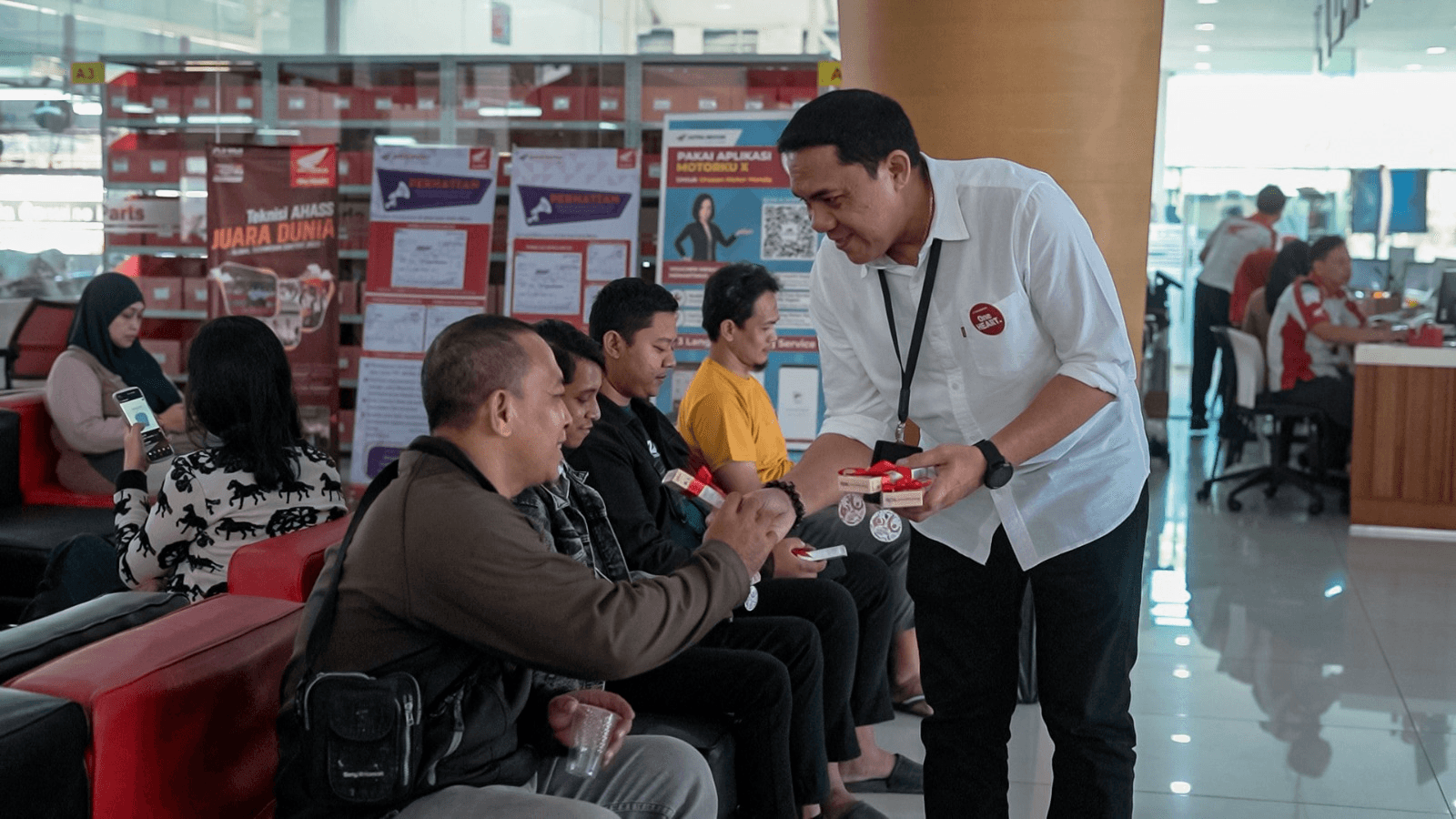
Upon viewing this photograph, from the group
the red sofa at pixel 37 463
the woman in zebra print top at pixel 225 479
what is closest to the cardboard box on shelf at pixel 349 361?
the red sofa at pixel 37 463

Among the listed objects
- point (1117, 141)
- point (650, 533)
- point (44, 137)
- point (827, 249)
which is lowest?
point (650, 533)

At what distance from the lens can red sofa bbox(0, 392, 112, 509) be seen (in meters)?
4.61

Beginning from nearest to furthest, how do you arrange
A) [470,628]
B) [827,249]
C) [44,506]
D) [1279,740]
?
[470,628]
[827,249]
[1279,740]
[44,506]

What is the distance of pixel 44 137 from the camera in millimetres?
8234

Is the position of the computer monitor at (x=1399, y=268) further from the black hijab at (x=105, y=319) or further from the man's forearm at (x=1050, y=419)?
the black hijab at (x=105, y=319)

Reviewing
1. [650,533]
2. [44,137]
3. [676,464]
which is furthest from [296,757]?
[44,137]

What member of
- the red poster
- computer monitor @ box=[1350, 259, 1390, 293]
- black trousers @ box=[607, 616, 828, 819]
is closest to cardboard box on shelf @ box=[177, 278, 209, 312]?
the red poster

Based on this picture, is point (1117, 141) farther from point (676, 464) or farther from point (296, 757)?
point (296, 757)

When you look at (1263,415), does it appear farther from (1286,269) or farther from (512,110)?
(512,110)

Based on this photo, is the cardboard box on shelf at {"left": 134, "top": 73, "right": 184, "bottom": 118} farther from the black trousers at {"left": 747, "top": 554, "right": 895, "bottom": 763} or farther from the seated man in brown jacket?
the seated man in brown jacket

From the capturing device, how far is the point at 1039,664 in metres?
2.18

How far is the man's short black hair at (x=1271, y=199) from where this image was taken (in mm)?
9211

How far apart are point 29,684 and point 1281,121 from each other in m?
14.4

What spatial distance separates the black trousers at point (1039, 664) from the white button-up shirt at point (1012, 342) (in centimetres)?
5
